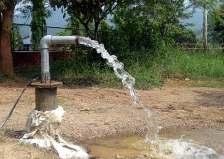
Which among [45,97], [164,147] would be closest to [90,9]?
[164,147]

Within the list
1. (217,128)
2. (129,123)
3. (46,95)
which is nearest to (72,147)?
(46,95)

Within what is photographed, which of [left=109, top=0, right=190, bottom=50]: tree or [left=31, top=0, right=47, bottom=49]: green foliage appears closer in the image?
[left=109, top=0, right=190, bottom=50]: tree

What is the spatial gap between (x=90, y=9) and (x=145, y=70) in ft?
8.32

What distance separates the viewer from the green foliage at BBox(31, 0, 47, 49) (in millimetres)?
18203

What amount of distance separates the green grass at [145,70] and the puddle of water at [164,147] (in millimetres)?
6124

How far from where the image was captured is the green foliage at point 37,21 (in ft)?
59.7

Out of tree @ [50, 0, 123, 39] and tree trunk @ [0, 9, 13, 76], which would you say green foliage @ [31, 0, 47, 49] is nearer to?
tree @ [50, 0, 123, 39]

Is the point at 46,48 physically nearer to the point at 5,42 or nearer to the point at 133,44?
the point at 5,42

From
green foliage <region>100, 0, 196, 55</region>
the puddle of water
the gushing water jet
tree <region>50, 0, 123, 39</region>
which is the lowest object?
the puddle of water

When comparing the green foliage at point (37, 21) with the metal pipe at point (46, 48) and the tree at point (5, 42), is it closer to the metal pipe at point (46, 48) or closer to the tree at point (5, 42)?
the tree at point (5, 42)

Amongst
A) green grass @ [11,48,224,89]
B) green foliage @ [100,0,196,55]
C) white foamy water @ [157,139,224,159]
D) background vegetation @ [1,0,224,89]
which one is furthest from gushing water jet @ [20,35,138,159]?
green foliage @ [100,0,196,55]

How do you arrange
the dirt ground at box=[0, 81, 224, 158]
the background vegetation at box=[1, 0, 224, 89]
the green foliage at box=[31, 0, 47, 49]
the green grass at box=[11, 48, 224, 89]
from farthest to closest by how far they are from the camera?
the green foliage at box=[31, 0, 47, 49], the background vegetation at box=[1, 0, 224, 89], the green grass at box=[11, 48, 224, 89], the dirt ground at box=[0, 81, 224, 158]

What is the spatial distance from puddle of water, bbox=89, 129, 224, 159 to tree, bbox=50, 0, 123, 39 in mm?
8128

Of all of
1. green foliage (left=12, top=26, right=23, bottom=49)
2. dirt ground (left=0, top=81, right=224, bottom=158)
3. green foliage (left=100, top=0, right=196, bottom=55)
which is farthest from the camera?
green foliage (left=12, top=26, right=23, bottom=49)
